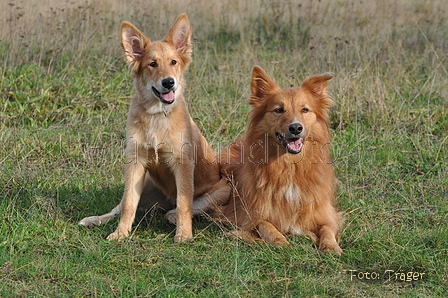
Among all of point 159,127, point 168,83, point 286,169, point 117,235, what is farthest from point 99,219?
point 286,169

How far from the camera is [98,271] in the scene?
11.5 feet

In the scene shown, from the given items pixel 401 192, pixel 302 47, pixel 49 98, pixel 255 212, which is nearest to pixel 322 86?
pixel 255 212

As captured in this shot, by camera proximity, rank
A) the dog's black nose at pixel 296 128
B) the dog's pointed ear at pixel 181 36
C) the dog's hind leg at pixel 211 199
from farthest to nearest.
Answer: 1. the dog's hind leg at pixel 211 199
2. the dog's pointed ear at pixel 181 36
3. the dog's black nose at pixel 296 128

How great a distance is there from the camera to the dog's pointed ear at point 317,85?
4.14 metres

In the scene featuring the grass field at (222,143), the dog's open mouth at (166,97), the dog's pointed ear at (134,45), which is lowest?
the grass field at (222,143)

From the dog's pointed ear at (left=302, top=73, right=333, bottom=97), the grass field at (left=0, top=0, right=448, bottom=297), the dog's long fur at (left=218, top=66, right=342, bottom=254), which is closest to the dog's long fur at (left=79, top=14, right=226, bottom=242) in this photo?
the grass field at (left=0, top=0, right=448, bottom=297)

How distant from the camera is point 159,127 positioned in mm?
4137

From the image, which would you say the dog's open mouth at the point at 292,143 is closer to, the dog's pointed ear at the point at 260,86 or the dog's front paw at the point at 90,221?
the dog's pointed ear at the point at 260,86

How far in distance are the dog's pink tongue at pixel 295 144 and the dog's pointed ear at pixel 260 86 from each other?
50 centimetres

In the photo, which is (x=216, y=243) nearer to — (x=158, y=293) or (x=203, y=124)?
(x=158, y=293)

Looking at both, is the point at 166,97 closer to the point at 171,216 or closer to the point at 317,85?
the point at 171,216

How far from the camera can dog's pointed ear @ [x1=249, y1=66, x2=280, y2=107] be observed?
4.21 meters

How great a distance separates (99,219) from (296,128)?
1872 millimetres

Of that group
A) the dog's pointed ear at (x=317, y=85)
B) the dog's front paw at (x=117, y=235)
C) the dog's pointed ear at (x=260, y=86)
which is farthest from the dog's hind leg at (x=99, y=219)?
the dog's pointed ear at (x=317, y=85)
